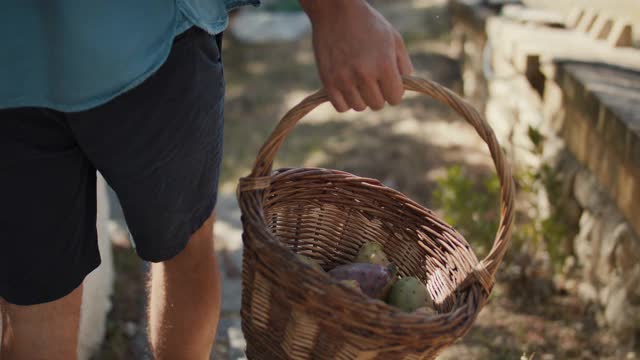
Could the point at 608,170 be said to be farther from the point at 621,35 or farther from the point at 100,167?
the point at 100,167

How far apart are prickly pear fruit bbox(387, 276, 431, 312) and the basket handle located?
134 mm

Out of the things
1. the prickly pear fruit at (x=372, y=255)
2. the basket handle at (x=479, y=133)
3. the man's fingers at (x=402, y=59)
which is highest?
the man's fingers at (x=402, y=59)

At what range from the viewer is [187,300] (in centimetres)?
173

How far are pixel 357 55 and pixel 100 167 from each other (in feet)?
1.59

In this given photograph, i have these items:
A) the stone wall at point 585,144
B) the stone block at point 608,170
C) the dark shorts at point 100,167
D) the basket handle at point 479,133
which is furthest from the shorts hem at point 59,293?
the stone block at point 608,170

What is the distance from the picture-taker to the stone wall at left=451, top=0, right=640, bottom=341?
2.39 metres

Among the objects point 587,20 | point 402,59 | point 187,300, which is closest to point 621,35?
point 587,20

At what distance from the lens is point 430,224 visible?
1702 millimetres

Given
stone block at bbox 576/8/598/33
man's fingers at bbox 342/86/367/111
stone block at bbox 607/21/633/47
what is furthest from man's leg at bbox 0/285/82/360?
stone block at bbox 576/8/598/33

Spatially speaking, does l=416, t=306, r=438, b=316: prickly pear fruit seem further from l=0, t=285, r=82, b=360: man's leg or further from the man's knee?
l=0, t=285, r=82, b=360: man's leg

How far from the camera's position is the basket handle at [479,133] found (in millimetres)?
1421

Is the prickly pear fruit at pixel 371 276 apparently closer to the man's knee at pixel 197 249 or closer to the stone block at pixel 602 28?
the man's knee at pixel 197 249

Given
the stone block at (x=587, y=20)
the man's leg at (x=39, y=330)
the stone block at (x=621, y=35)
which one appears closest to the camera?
the man's leg at (x=39, y=330)

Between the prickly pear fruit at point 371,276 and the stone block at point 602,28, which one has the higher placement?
the prickly pear fruit at point 371,276
